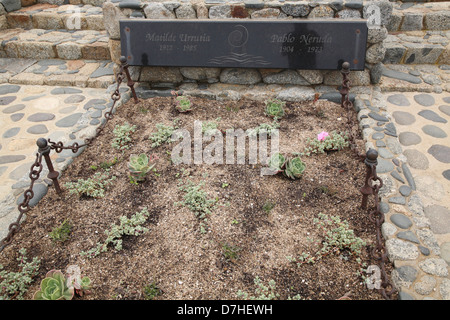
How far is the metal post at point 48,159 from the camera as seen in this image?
3.03m

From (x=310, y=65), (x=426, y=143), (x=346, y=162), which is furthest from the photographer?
(x=310, y=65)

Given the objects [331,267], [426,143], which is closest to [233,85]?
[426,143]

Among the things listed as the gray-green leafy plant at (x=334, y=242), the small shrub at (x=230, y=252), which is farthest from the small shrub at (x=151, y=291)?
the gray-green leafy plant at (x=334, y=242)

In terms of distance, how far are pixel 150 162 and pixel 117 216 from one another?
74 cm

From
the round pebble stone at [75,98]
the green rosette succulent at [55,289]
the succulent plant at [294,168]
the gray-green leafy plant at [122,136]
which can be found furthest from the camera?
the round pebble stone at [75,98]

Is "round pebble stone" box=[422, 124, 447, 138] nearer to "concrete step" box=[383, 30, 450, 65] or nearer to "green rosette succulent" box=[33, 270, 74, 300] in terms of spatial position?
"concrete step" box=[383, 30, 450, 65]

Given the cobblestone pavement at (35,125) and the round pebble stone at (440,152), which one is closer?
the cobblestone pavement at (35,125)

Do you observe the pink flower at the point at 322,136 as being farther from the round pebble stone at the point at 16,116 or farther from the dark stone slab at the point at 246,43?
the round pebble stone at the point at 16,116

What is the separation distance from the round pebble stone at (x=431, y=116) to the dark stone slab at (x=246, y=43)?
901 mm

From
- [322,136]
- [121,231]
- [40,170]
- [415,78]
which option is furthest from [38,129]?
[415,78]

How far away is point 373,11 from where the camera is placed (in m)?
4.30

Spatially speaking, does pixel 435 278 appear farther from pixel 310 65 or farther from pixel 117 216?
pixel 310 65

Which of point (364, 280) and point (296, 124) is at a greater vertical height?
point (296, 124)

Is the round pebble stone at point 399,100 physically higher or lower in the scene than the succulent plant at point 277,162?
higher
